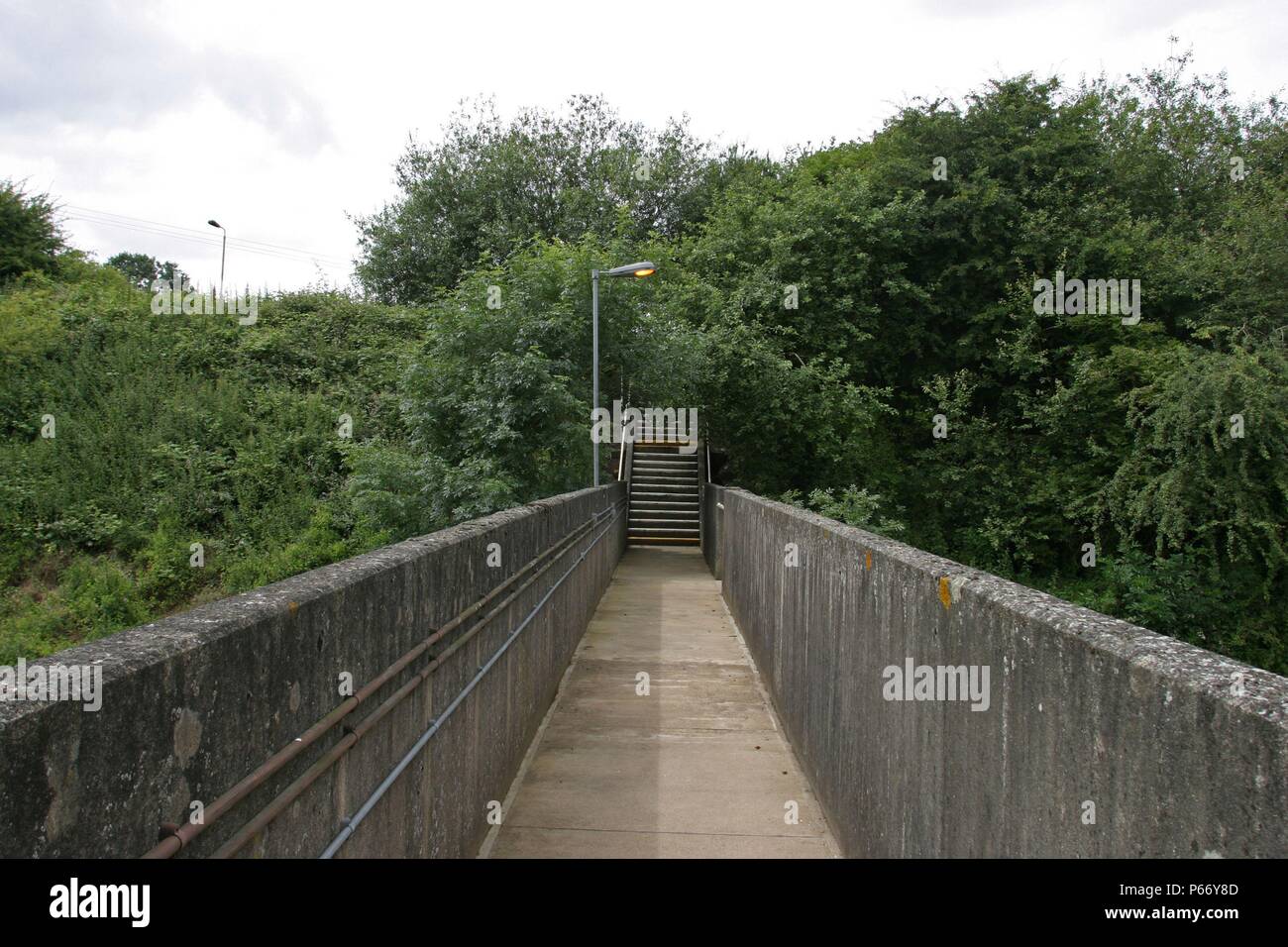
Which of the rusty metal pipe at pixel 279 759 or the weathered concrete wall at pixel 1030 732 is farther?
the rusty metal pipe at pixel 279 759

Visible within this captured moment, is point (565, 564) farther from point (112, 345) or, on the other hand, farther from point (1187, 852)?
point (112, 345)

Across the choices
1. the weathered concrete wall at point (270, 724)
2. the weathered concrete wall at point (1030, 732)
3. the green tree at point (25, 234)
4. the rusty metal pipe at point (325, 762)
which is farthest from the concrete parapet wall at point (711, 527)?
the green tree at point (25, 234)

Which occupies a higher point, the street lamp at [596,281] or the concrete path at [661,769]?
the street lamp at [596,281]

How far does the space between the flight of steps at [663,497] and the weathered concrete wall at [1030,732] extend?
18.4 m

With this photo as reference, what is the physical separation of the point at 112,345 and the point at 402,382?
9918 millimetres

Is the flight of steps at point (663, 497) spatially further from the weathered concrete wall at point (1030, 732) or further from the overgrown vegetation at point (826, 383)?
the weathered concrete wall at point (1030, 732)

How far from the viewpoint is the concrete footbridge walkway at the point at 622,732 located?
1.59m

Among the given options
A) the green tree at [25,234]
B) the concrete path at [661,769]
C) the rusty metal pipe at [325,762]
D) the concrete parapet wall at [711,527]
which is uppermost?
the green tree at [25,234]

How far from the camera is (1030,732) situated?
237 cm

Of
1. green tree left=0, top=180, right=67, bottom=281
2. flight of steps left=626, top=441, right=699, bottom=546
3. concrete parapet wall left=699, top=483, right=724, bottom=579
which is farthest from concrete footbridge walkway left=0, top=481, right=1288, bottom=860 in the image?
green tree left=0, top=180, right=67, bottom=281

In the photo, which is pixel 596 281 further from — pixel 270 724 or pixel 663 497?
pixel 270 724

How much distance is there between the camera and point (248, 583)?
17172 mm

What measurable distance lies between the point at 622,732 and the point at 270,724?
570 centimetres

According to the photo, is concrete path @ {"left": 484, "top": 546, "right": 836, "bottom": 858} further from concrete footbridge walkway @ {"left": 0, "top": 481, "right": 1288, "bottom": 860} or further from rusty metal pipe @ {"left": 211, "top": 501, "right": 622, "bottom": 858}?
rusty metal pipe @ {"left": 211, "top": 501, "right": 622, "bottom": 858}
